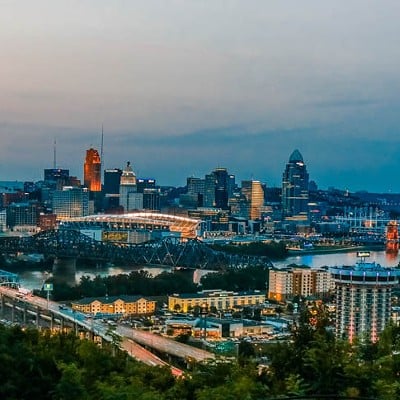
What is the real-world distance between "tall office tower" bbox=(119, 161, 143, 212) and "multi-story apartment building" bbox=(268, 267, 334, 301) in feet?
71.6

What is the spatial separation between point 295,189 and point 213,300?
2599cm

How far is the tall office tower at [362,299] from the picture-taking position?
7.40 m

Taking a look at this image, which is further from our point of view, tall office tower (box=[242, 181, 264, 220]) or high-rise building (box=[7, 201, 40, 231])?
tall office tower (box=[242, 181, 264, 220])

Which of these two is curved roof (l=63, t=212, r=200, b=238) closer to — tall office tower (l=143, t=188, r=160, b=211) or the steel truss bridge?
the steel truss bridge

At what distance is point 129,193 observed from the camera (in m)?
34.2

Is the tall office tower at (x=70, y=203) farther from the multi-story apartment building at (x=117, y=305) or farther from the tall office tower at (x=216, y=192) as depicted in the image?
the multi-story apartment building at (x=117, y=305)

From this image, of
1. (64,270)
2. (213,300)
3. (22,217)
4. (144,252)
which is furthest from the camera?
(22,217)

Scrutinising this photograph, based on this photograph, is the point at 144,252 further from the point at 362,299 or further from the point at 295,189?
the point at 295,189

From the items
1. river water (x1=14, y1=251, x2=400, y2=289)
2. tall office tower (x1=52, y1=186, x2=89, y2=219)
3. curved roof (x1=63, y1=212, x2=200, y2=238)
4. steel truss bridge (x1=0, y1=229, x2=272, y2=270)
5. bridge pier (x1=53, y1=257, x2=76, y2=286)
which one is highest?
tall office tower (x1=52, y1=186, x2=89, y2=219)

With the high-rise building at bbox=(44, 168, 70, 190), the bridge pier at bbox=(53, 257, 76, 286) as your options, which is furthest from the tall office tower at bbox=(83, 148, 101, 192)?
the bridge pier at bbox=(53, 257, 76, 286)

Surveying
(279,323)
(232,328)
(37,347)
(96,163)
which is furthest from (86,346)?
(96,163)

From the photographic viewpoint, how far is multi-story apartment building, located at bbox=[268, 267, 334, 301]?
37.9ft

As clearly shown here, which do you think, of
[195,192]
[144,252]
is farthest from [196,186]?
[144,252]

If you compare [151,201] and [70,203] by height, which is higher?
[151,201]
